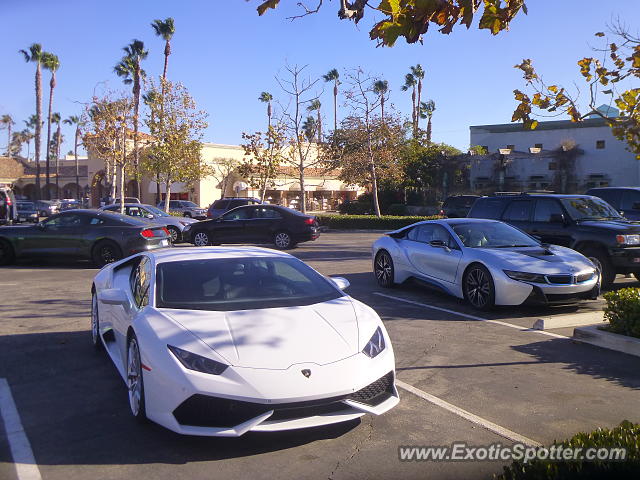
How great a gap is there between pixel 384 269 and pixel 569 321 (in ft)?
12.8

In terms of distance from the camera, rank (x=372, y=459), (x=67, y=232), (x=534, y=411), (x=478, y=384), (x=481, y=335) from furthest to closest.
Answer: (x=67, y=232), (x=481, y=335), (x=478, y=384), (x=534, y=411), (x=372, y=459)

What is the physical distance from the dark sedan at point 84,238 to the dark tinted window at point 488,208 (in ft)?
25.0

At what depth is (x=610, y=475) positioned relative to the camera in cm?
289

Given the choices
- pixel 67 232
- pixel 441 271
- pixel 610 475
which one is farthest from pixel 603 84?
pixel 67 232

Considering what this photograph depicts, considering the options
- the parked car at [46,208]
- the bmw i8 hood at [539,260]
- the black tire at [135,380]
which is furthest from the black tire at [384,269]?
the parked car at [46,208]

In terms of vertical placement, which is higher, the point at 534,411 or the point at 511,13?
the point at 511,13

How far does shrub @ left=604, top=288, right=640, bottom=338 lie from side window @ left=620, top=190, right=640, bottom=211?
10004mm

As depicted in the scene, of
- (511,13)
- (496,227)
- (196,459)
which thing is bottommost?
(196,459)

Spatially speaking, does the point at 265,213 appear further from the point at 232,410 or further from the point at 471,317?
the point at 232,410

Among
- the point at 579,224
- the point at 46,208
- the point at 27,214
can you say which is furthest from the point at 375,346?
the point at 46,208

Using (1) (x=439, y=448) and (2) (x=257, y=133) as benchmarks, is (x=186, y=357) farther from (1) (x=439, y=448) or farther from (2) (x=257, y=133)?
(2) (x=257, y=133)

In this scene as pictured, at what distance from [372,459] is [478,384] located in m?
1.99

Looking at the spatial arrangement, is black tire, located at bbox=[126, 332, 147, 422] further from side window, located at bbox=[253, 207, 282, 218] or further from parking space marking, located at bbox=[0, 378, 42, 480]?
side window, located at bbox=[253, 207, 282, 218]

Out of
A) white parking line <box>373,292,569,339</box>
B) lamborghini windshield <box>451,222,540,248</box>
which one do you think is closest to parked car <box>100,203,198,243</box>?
white parking line <box>373,292,569,339</box>
